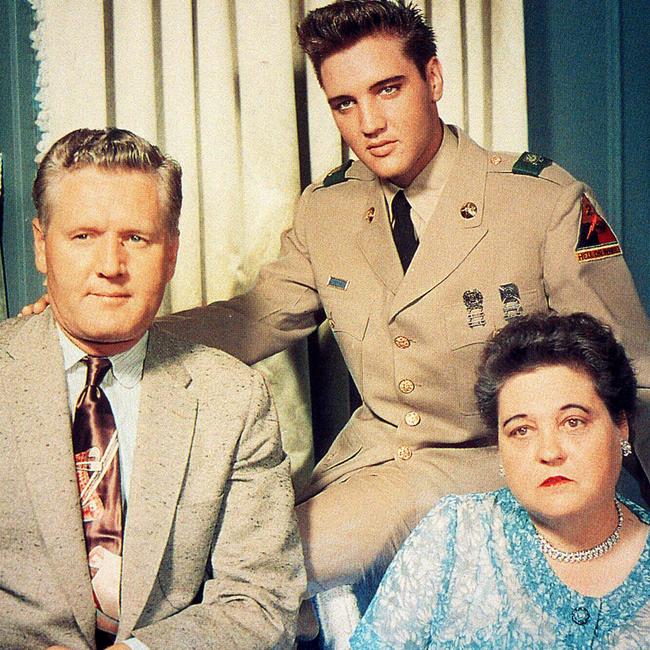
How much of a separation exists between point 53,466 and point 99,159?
1.63 feet

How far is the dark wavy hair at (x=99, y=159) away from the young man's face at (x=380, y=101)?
64cm

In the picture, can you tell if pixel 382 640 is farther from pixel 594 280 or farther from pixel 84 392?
pixel 594 280

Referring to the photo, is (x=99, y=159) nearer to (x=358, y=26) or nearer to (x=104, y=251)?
(x=104, y=251)

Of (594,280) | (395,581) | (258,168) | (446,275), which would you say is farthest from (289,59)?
(395,581)

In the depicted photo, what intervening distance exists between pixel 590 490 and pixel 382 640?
0.45m

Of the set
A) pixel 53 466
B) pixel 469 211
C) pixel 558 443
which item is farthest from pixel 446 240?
pixel 53 466

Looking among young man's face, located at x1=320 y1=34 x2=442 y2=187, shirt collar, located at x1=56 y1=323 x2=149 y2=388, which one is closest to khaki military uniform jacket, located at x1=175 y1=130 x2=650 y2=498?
young man's face, located at x1=320 y1=34 x2=442 y2=187

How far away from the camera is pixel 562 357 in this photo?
1.72 metres

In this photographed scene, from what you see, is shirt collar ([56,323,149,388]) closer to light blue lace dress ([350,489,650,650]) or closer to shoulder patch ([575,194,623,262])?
light blue lace dress ([350,489,650,650])

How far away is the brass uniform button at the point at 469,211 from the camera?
221 cm

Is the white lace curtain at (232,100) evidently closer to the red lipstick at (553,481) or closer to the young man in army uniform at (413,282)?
the young man in army uniform at (413,282)

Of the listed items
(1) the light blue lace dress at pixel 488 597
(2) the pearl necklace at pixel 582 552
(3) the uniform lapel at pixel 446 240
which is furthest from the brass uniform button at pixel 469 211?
(2) the pearl necklace at pixel 582 552

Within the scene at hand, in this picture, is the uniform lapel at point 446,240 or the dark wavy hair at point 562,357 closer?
the dark wavy hair at point 562,357

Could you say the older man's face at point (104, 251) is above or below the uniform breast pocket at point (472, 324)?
above
